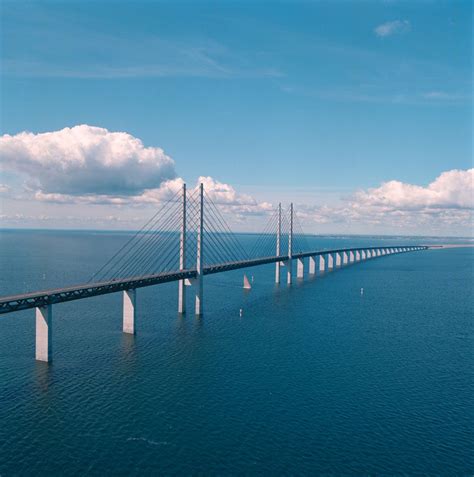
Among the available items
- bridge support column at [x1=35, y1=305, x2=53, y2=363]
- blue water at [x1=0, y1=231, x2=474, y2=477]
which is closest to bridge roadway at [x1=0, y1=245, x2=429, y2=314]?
bridge support column at [x1=35, y1=305, x2=53, y2=363]

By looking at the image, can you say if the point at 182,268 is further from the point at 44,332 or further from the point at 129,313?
the point at 44,332

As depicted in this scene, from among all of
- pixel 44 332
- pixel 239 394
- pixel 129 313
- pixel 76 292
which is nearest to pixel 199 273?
pixel 129 313

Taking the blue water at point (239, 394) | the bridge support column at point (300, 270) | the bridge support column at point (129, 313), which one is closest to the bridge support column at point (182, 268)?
the blue water at point (239, 394)

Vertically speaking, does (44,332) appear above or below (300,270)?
above

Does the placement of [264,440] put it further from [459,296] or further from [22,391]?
[459,296]

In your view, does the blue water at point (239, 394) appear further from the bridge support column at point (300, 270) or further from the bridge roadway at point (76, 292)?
the bridge support column at point (300, 270)

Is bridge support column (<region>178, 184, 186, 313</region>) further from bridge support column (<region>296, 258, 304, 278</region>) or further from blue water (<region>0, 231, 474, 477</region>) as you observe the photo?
bridge support column (<region>296, 258, 304, 278</region>)
